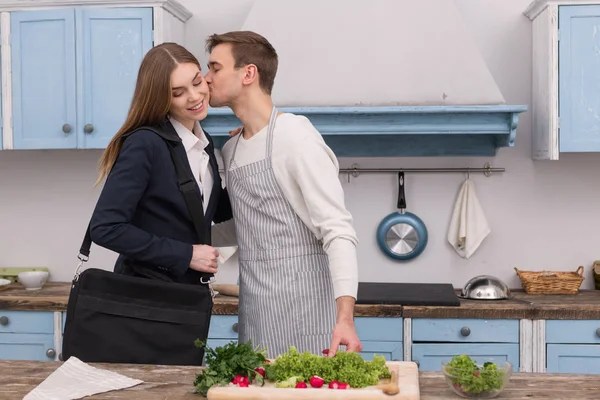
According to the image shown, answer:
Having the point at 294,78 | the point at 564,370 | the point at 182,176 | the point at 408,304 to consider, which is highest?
the point at 294,78

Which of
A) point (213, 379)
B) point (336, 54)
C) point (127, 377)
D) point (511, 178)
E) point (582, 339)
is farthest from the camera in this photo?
point (511, 178)

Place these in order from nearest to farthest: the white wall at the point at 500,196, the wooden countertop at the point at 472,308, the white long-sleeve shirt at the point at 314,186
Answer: the white long-sleeve shirt at the point at 314,186 → the wooden countertop at the point at 472,308 → the white wall at the point at 500,196

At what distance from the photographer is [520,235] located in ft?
13.6

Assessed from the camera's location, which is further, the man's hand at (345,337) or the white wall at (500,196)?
the white wall at (500,196)

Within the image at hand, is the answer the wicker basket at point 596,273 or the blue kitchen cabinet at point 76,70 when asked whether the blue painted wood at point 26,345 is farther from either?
the wicker basket at point 596,273

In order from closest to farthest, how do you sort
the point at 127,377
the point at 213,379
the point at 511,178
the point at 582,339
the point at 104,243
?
the point at 213,379 → the point at 127,377 → the point at 104,243 → the point at 582,339 → the point at 511,178

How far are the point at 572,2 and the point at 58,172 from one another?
273cm

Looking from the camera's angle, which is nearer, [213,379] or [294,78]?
[213,379]

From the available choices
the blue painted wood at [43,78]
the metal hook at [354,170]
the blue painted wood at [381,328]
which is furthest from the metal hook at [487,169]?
the blue painted wood at [43,78]

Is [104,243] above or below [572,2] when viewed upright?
below

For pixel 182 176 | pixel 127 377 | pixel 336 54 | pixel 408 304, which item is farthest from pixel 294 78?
pixel 127 377

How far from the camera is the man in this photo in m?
2.27

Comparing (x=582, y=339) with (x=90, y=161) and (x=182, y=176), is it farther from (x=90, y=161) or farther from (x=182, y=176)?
(x=90, y=161)

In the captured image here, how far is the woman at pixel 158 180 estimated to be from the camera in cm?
216
